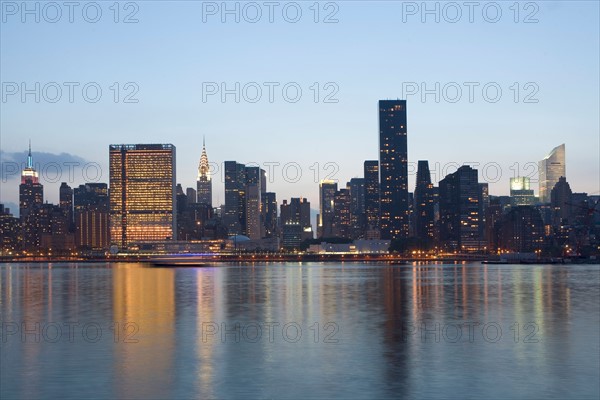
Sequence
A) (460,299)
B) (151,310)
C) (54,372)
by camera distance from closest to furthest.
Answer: (54,372) → (151,310) → (460,299)

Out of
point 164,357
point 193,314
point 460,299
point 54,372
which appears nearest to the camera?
point 54,372

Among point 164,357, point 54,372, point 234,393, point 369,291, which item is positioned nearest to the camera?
point 234,393

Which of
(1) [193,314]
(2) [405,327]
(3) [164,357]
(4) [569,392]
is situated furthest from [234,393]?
(1) [193,314]

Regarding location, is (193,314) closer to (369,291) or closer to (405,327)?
(405,327)

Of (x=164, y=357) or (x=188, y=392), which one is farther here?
(x=164, y=357)

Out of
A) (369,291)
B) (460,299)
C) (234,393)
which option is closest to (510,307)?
(460,299)

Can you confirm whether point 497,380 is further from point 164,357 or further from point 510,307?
point 510,307

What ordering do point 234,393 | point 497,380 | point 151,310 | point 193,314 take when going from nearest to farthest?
point 234,393 → point 497,380 → point 193,314 → point 151,310

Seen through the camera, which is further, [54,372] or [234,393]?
[54,372]
